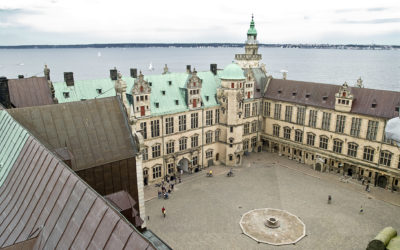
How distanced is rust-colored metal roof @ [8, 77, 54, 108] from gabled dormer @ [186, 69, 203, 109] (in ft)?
61.0

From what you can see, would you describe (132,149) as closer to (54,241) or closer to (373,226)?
(54,241)

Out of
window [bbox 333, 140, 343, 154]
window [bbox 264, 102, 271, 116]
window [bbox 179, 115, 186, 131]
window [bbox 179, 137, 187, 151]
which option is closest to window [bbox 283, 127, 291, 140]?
window [bbox 264, 102, 271, 116]

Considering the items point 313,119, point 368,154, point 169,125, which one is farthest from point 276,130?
point 169,125

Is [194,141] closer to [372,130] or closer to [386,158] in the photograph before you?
[372,130]

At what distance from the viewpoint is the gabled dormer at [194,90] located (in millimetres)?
48781

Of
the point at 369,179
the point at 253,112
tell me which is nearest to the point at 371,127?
the point at 369,179

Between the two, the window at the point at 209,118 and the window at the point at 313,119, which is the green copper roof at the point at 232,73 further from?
the window at the point at 313,119

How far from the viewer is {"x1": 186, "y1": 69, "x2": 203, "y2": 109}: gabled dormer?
4878cm

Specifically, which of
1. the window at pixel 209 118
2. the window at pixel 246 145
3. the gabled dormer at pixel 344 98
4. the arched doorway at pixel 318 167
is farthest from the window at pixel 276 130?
the window at pixel 209 118

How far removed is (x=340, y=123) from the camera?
49188 millimetres

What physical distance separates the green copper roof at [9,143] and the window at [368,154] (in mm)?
43416

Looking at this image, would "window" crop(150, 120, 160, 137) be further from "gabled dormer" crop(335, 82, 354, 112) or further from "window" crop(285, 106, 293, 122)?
"gabled dormer" crop(335, 82, 354, 112)

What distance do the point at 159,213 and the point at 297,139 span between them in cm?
2772

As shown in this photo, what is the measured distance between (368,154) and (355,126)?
426cm
